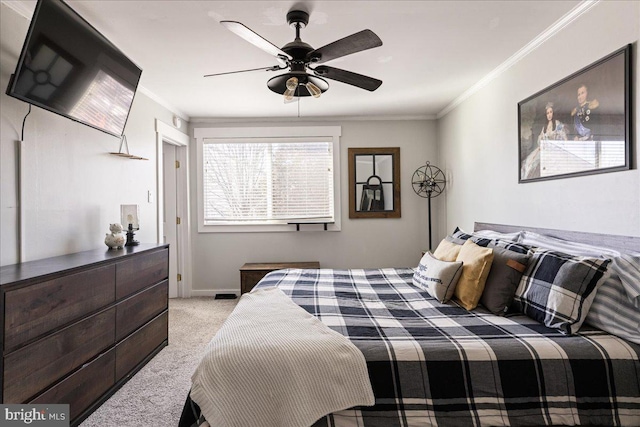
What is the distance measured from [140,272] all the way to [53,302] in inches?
33.3

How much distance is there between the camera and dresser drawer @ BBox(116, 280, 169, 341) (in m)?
2.40

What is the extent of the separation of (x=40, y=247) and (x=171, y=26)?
5.50 feet

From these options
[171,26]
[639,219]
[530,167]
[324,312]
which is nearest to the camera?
[639,219]

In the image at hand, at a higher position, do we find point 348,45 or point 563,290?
point 348,45

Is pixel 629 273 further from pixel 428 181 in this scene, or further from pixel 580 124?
pixel 428 181

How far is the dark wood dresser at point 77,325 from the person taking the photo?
1.60 metres

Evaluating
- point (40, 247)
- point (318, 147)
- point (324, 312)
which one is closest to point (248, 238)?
point (318, 147)

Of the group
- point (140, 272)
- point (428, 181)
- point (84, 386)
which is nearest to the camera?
point (84, 386)

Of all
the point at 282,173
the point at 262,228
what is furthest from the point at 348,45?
the point at 262,228

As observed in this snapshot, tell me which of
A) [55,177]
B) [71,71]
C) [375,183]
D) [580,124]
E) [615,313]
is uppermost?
[71,71]

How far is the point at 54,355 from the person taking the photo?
1.81 metres

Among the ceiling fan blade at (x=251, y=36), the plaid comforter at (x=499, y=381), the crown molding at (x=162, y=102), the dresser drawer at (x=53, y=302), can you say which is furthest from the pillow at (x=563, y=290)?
the crown molding at (x=162, y=102)

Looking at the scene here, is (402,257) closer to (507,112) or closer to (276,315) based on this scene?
(507,112)

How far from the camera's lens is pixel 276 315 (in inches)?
70.9
